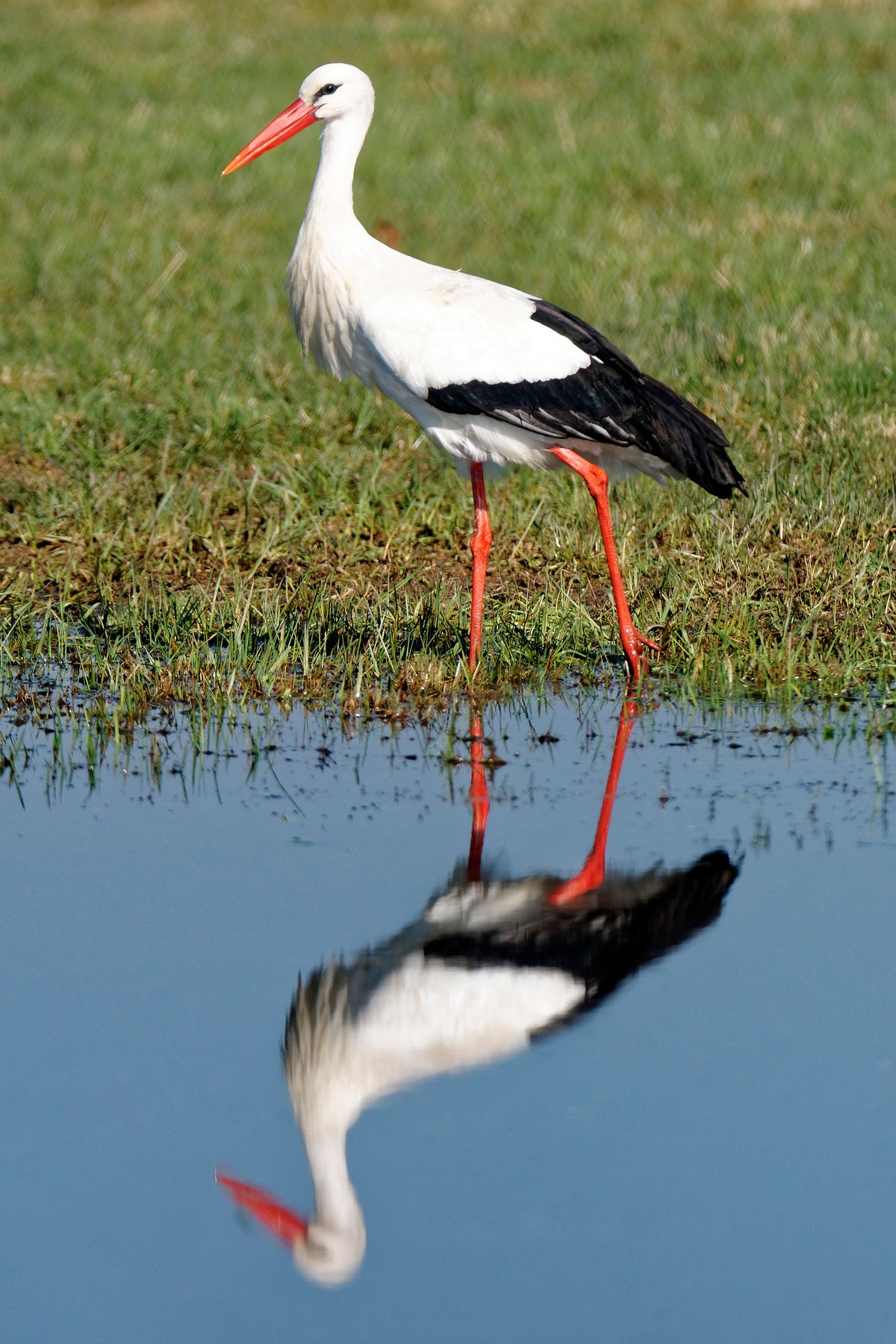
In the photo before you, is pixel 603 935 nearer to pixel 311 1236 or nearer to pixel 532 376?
pixel 311 1236

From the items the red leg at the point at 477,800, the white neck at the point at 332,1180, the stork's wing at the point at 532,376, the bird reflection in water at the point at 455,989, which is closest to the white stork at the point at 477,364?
the stork's wing at the point at 532,376

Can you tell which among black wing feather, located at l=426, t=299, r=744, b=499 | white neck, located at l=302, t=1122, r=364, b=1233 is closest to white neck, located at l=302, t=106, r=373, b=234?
black wing feather, located at l=426, t=299, r=744, b=499

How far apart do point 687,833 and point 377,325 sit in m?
1.99

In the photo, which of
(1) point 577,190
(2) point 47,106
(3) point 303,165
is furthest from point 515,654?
(2) point 47,106

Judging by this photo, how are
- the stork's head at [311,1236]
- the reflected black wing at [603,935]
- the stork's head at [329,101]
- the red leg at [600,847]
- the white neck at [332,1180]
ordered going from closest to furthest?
the stork's head at [311,1236] < the white neck at [332,1180] < the reflected black wing at [603,935] < the red leg at [600,847] < the stork's head at [329,101]

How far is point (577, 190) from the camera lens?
10828 mm

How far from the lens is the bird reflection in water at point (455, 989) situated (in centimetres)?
321

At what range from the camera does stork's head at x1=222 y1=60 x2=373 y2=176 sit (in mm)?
6113

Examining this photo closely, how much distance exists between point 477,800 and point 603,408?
5.11ft

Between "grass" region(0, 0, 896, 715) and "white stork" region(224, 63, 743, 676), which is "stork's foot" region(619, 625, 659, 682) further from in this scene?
"grass" region(0, 0, 896, 715)

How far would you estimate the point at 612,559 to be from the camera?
588cm

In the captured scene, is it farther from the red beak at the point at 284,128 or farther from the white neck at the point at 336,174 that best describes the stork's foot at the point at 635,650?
the red beak at the point at 284,128

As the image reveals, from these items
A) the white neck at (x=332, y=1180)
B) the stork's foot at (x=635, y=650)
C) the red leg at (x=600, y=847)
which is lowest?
the white neck at (x=332, y=1180)

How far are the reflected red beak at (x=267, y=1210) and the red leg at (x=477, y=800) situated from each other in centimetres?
125
